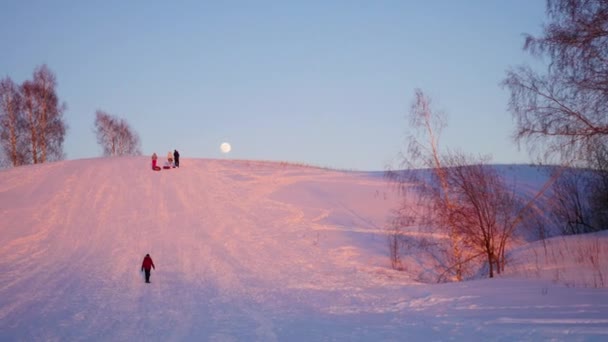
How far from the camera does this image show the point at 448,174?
1558 cm

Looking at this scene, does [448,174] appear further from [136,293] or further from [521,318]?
[136,293]

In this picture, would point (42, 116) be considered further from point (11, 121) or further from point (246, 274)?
point (246, 274)

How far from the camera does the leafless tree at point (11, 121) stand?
4738cm

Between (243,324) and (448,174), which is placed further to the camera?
(448,174)

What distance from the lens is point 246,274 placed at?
16.3m

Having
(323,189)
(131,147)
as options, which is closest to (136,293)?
(323,189)

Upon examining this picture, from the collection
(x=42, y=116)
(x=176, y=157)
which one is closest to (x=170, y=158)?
(x=176, y=157)

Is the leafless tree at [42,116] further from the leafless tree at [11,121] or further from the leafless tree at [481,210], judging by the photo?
the leafless tree at [481,210]

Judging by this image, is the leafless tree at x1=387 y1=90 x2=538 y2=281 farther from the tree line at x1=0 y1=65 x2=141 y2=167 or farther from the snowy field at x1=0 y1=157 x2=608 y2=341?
the tree line at x1=0 y1=65 x2=141 y2=167

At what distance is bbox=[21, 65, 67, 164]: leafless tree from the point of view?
4919 cm

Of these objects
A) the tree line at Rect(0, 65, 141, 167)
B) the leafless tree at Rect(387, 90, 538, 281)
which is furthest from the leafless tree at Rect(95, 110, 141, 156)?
the leafless tree at Rect(387, 90, 538, 281)

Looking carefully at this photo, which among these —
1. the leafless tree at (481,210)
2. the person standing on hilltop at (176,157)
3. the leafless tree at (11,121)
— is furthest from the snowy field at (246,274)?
the leafless tree at (11,121)

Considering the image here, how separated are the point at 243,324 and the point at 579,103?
9783 mm

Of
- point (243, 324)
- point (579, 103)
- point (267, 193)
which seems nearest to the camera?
point (243, 324)
